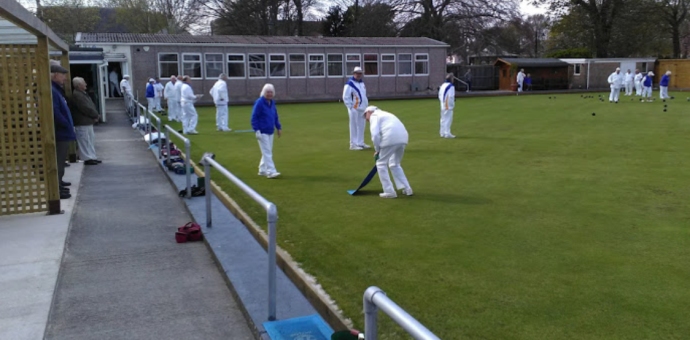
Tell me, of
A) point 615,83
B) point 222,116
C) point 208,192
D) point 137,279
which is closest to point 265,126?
point 208,192

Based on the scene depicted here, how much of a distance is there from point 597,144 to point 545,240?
30.5ft

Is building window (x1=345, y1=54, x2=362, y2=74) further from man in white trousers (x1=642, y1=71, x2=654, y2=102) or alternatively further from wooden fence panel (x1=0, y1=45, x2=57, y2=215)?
wooden fence panel (x1=0, y1=45, x2=57, y2=215)

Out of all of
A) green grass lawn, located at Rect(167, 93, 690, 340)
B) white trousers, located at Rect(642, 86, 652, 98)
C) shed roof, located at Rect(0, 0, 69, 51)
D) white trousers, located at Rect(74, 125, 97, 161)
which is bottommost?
green grass lawn, located at Rect(167, 93, 690, 340)

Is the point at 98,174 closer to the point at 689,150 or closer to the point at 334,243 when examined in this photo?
the point at 334,243

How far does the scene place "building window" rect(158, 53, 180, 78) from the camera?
35688 millimetres

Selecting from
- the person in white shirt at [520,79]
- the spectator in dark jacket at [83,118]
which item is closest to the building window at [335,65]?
the person in white shirt at [520,79]

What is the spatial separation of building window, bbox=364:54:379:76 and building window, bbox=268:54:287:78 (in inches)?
242

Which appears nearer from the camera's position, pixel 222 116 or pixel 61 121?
pixel 61 121

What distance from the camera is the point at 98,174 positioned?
12.3 metres

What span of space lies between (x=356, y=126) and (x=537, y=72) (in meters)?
38.8

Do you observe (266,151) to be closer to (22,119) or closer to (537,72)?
(22,119)

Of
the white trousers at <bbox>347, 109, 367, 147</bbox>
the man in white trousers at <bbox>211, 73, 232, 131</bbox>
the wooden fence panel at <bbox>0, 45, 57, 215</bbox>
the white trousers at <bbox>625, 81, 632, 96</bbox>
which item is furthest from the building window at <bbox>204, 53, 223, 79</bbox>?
the wooden fence panel at <bbox>0, 45, 57, 215</bbox>

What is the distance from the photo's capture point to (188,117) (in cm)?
1914

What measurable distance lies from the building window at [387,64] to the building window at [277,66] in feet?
24.5
